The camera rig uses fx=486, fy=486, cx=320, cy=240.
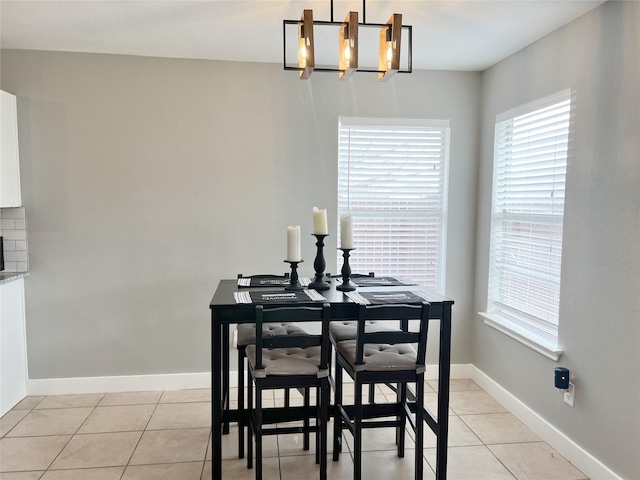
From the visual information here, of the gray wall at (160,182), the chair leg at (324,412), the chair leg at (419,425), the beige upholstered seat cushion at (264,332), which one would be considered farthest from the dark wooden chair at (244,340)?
the gray wall at (160,182)

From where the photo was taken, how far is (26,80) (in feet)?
11.0

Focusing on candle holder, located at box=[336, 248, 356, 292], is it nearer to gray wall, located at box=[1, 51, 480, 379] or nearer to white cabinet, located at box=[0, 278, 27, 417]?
gray wall, located at box=[1, 51, 480, 379]

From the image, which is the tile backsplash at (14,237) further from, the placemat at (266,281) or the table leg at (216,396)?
the table leg at (216,396)

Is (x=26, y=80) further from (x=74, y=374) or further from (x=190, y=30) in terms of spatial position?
(x=74, y=374)

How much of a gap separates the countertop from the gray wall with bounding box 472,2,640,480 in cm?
343

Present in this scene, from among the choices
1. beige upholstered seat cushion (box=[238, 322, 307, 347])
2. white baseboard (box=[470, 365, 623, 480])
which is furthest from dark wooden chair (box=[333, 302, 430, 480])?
white baseboard (box=[470, 365, 623, 480])

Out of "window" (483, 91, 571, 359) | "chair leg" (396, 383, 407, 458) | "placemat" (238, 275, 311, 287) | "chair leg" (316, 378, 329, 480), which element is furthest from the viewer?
"window" (483, 91, 571, 359)

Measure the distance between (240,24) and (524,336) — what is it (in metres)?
2.59

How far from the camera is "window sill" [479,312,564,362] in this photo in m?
2.84

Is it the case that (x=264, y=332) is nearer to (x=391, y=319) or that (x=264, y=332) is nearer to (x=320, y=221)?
(x=320, y=221)

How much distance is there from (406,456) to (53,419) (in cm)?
226

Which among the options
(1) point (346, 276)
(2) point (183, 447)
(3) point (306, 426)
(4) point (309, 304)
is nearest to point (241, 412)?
(3) point (306, 426)

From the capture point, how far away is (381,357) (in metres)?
2.36

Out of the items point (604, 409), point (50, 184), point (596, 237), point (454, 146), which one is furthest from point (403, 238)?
point (50, 184)
